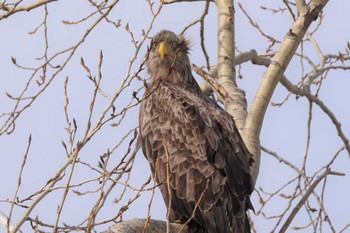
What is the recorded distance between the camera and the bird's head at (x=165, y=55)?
867 cm

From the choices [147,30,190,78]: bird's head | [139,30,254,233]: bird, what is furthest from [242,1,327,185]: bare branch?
[147,30,190,78]: bird's head

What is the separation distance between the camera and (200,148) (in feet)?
24.5

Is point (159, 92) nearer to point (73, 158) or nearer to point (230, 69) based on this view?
point (230, 69)

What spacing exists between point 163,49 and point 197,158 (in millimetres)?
1605

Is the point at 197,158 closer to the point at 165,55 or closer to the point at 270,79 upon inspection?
the point at 270,79

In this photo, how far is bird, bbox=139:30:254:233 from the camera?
23.5 ft

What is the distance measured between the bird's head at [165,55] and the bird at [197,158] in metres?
0.61

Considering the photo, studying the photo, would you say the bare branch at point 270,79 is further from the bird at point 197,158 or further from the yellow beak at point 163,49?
the yellow beak at point 163,49

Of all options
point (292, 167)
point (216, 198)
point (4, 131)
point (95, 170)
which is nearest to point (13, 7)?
point (4, 131)

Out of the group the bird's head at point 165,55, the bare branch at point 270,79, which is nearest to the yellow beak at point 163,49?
the bird's head at point 165,55

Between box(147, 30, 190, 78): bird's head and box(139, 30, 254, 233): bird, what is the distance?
61 cm

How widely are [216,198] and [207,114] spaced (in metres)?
0.84

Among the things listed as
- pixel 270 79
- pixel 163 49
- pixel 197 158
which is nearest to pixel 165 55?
pixel 163 49

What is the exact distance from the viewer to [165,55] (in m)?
8.70
